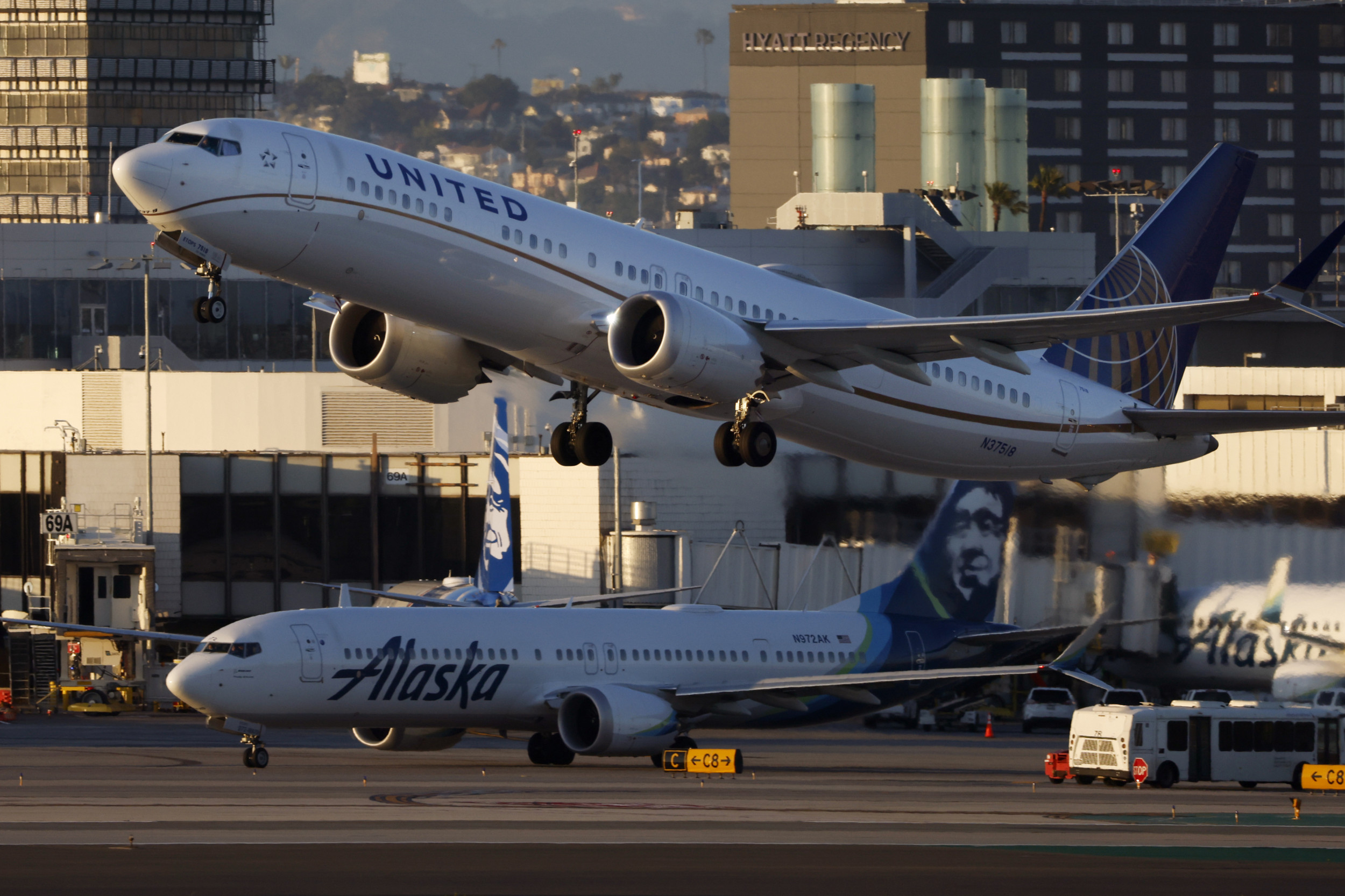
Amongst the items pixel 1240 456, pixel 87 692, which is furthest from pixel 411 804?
pixel 87 692

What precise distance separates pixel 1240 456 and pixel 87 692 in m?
46.2

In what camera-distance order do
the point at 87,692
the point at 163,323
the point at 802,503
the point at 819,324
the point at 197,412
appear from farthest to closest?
the point at 163,323 → the point at 197,412 → the point at 87,692 → the point at 802,503 → the point at 819,324

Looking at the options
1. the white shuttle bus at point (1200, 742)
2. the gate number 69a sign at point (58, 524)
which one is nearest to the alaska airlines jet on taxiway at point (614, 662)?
the white shuttle bus at point (1200, 742)

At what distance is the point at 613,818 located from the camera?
39.2 m

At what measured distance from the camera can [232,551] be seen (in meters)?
90.1

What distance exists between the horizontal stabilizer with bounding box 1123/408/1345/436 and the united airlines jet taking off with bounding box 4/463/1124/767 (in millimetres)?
A: 7654

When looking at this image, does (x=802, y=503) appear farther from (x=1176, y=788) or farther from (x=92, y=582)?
(x=92, y=582)

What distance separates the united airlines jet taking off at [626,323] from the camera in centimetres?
3156

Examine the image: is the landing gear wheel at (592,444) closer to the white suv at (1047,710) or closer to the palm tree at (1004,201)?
the white suv at (1047,710)

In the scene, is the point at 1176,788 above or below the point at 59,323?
below

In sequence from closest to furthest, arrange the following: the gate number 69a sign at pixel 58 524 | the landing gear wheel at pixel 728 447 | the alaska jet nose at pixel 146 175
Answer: the alaska jet nose at pixel 146 175
the landing gear wheel at pixel 728 447
the gate number 69a sign at pixel 58 524

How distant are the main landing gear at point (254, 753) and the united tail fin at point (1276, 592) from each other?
28.3 meters

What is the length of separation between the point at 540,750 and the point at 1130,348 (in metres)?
20.1

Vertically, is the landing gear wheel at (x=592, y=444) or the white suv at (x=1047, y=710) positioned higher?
the landing gear wheel at (x=592, y=444)
